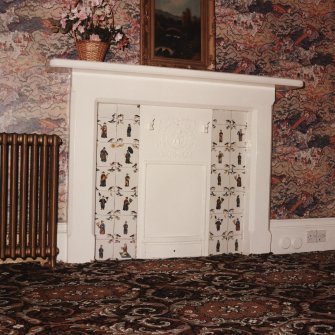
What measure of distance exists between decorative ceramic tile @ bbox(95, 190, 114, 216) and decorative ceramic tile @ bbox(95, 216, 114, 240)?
45 mm

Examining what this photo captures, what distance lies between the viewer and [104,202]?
12.7ft

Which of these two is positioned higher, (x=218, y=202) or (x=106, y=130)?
(x=106, y=130)

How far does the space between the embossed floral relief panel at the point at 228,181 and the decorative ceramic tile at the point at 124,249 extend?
0.65 m

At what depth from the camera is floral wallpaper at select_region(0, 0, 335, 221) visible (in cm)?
367

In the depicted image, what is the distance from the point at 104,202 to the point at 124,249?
0.39m

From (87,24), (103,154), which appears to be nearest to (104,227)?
(103,154)

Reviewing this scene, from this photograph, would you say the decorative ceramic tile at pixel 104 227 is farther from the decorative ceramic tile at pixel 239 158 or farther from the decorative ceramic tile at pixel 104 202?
the decorative ceramic tile at pixel 239 158

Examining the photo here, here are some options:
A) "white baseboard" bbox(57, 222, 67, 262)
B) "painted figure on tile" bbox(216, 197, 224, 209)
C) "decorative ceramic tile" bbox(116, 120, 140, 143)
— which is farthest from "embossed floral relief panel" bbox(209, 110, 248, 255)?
"white baseboard" bbox(57, 222, 67, 262)

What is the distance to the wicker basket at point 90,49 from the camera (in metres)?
3.59

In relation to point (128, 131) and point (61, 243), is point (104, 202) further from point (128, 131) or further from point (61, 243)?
point (128, 131)

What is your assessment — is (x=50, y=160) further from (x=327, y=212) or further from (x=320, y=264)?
(x=327, y=212)

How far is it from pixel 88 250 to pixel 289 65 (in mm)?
2311

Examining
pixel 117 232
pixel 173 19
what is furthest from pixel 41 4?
pixel 117 232

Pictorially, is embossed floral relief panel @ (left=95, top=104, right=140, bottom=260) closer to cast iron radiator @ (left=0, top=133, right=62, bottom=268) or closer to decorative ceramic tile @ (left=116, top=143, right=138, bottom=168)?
decorative ceramic tile @ (left=116, top=143, right=138, bottom=168)
